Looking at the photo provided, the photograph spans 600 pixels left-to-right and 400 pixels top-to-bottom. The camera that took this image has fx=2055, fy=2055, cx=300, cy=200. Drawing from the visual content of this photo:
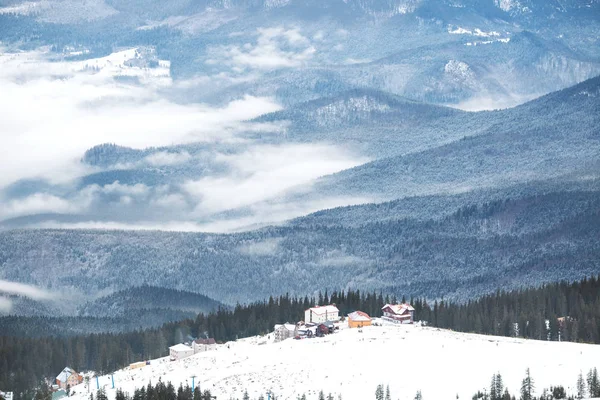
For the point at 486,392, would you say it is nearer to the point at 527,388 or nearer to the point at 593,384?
the point at 527,388

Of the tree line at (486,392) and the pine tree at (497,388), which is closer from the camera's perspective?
the tree line at (486,392)

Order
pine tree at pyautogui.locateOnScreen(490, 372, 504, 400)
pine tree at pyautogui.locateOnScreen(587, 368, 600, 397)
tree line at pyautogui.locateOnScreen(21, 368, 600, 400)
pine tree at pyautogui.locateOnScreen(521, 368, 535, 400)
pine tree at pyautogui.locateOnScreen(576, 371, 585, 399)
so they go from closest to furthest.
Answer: pine tree at pyautogui.locateOnScreen(587, 368, 600, 397), pine tree at pyautogui.locateOnScreen(576, 371, 585, 399), tree line at pyautogui.locateOnScreen(21, 368, 600, 400), pine tree at pyautogui.locateOnScreen(521, 368, 535, 400), pine tree at pyautogui.locateOnScreen(490, 372, 504, 400)

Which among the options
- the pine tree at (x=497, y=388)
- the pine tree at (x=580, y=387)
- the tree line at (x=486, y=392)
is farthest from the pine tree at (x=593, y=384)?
the pine tree at (x=497, y=388)

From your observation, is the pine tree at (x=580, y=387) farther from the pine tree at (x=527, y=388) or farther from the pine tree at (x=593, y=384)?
the pine tree at (x=527, y=388)

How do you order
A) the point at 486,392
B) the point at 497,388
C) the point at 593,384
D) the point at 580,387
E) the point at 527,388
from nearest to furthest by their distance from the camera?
the point at 593,384 < the point at 580,387 < the point at 527,388 < the point at 497,388 < the point at 486,392

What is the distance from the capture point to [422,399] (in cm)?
18538

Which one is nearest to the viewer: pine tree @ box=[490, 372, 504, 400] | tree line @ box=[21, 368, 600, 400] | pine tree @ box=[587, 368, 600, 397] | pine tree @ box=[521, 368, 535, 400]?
pine tree @ box=[587, 368, 600, 397]

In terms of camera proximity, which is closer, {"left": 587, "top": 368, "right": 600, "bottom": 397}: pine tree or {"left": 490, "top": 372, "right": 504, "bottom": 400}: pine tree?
{"left": 587, "top": 368, "right": 600, "bottom": 397}: pine tree

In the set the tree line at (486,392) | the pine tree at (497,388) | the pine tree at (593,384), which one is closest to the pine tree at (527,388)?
the tree line at (486,392)

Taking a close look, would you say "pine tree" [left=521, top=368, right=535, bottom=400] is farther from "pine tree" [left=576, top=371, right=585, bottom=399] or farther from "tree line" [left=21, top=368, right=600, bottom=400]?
"pine tree" [left=576, top=371, right=585, bottom=399]

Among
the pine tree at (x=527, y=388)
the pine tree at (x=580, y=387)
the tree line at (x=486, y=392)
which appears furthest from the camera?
the pine tree at (x=527, y=388)

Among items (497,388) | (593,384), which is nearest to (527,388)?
(497,388)

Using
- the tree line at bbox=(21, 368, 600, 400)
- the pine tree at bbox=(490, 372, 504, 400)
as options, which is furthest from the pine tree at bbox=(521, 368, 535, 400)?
the pine tree at bbox=(490, 372, 504, 400)

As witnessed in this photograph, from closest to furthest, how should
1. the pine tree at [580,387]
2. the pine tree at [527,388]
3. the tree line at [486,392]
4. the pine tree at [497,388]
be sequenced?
the pine tree at [580,387]
the tree line at [486,392]
the pine tree at [527,388]
the pine tree at [497,388]
